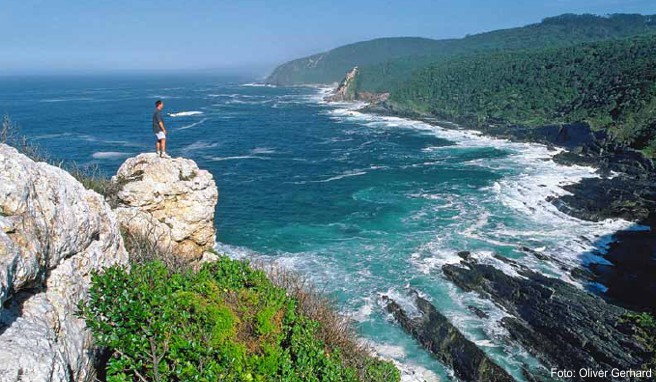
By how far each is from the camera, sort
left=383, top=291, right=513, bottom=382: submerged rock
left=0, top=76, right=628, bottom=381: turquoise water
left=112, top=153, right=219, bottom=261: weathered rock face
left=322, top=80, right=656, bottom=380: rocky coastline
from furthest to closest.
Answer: left=0, top=76, right=628, bottom=381: turquoise water → left=322, top=80, right=656, bottom=380: rocky coastline → left=383, top=291, right=513, bottom=382: submerged rock → left=112, top=153, right=219, bottom=261: weathered rock face

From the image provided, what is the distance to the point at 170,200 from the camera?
21672 millimetres

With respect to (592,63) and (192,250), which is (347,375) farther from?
(592,63)

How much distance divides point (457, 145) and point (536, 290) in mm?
51117

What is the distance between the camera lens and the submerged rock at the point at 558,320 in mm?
22391

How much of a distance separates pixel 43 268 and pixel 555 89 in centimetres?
10367

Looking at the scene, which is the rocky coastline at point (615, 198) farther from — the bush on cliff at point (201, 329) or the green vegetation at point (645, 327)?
the bush on cliff at point (201, 329)

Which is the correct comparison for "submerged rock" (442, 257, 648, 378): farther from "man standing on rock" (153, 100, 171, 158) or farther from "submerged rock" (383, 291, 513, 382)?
"man standing on rock" (153, 100, 171, 158)

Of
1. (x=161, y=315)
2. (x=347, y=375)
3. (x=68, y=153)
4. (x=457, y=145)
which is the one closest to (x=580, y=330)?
(x=347, y=375)

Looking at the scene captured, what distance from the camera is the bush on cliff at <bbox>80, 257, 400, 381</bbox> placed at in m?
8.18

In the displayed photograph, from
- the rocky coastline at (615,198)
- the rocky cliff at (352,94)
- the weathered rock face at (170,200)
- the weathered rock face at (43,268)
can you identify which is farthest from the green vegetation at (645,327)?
the rocky cliff at (352,94)

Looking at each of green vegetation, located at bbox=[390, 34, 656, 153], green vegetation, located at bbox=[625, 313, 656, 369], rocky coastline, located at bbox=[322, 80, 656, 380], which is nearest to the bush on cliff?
rocky coastline, located at bbox=[322, 80, 656, 380]

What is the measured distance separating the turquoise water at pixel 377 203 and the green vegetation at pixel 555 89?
1199 cm

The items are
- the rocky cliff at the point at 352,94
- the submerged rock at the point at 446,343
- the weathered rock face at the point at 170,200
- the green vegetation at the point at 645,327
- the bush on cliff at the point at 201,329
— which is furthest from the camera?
the rocky cliff at the point at 352,94

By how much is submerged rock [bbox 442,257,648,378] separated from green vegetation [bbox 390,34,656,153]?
40351mm
